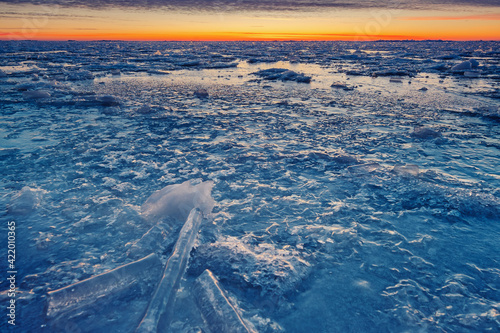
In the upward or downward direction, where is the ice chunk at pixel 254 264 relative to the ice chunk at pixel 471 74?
downward

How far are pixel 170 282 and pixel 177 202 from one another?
1.02 metres

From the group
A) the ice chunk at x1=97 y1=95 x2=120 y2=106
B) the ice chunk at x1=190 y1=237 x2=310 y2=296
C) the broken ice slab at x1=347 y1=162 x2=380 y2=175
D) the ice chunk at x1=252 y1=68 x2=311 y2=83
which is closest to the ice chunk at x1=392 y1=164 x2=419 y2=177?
the broken ice slab at x1=347 y1=162 x2=380 y2=175

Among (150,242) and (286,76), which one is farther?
(286,76)

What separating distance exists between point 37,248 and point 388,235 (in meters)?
3.15

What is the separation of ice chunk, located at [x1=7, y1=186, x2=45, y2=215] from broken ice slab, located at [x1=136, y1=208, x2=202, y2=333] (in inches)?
69.3

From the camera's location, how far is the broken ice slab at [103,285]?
66.7 inches

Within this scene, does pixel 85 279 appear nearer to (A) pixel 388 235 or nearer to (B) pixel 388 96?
(A) pixel 388 235

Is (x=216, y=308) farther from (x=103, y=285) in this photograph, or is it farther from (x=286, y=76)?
(x=286, y=76)

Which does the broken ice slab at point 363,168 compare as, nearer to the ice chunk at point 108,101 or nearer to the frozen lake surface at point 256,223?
the frozen lake surface at point 256,223

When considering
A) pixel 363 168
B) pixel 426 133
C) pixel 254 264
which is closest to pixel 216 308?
pixel 254 264

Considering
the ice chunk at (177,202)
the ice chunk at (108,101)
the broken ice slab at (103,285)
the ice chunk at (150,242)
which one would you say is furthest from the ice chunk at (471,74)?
the broken ice slab at (103,285)

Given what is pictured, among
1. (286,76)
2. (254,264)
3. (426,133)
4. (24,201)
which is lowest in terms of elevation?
(254,264)

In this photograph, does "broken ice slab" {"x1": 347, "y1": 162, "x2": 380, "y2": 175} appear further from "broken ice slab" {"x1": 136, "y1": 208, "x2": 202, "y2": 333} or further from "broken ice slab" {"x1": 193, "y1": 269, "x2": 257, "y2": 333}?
"broken ice slab" {"x1": 193, "y1": 269, "x2": 257, "y2": 333}

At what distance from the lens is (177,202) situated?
2764 mm
